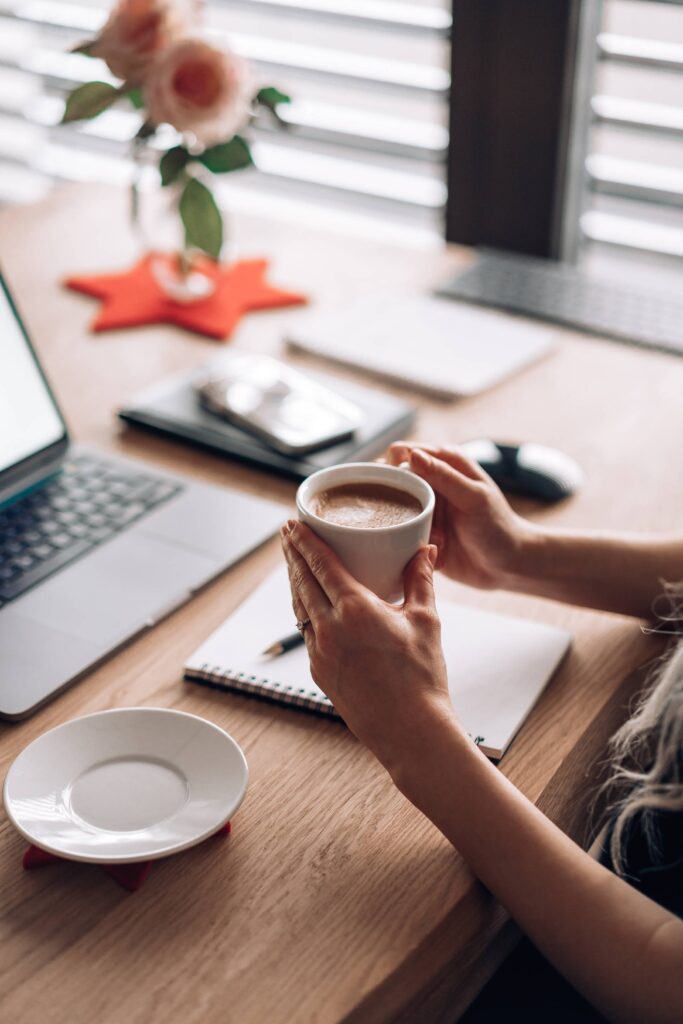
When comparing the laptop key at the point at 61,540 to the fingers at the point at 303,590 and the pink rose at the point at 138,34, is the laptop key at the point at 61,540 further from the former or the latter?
the pink rose at the point at 138,34

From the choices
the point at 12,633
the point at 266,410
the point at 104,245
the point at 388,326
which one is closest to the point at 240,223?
the point at 104,245

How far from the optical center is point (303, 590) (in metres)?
0.72

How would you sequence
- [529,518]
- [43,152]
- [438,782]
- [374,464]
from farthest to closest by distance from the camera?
[43,152]
[529,518]
[374,464]
[438,782]

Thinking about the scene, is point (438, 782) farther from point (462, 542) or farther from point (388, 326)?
point (388, 326)

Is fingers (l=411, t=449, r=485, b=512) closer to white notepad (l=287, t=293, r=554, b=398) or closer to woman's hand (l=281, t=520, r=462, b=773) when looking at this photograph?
woman's hand (l=281, t=520, r=462, b=773)

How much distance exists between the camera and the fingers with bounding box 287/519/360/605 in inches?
27.5

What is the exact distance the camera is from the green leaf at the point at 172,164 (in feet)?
4.25

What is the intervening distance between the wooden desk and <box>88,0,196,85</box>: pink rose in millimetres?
430

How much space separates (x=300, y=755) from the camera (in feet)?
2.50

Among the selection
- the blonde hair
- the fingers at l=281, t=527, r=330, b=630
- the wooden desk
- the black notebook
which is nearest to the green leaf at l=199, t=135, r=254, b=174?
the black notebook

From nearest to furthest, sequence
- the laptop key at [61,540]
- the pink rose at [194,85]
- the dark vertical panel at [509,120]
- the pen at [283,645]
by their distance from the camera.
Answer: the pen at [283,645], the laptop key at [61,540], the pink rose at [194,85], the dark vertical panel at [509,120]

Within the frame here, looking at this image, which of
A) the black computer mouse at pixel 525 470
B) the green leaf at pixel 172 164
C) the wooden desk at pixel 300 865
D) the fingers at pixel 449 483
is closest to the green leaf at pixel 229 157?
the green leaf at pixel 172 164

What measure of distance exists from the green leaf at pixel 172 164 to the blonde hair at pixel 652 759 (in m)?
0.85

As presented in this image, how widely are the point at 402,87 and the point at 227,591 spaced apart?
1.35 metres
